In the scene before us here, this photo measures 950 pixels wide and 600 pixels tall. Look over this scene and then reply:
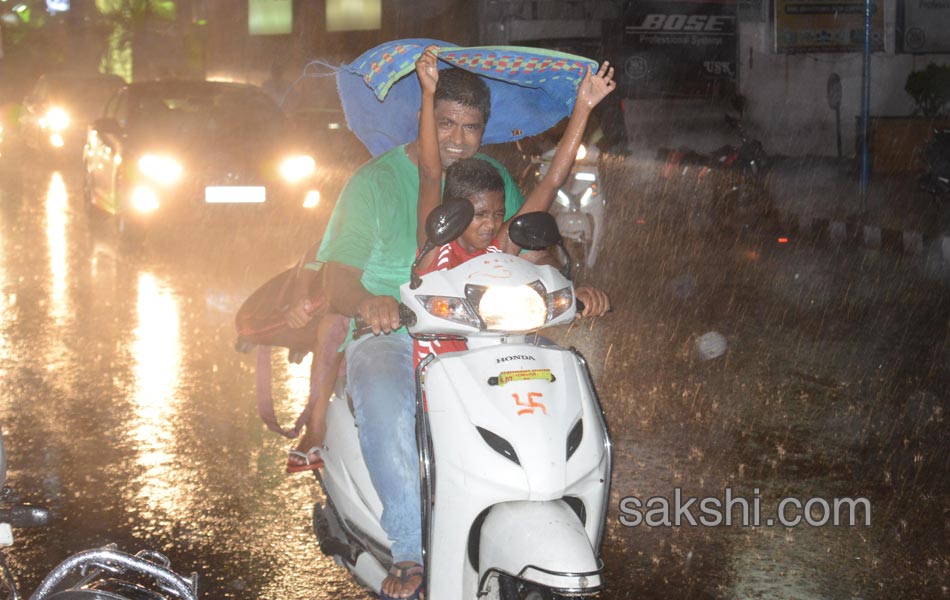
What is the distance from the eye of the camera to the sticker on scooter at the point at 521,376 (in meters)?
3.27

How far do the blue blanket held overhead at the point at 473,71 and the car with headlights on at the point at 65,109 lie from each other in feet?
62.6

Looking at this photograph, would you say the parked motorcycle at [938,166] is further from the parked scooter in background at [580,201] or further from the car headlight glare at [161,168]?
the car headlight glare at [161,168]

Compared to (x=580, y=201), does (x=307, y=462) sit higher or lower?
lower

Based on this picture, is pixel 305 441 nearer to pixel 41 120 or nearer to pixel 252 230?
pixel 252 230

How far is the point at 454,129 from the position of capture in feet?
13.8

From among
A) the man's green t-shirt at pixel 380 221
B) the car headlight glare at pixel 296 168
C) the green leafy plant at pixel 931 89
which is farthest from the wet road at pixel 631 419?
the green leafy plant at pixel 931 89

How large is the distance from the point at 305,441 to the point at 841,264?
9219 millimetres

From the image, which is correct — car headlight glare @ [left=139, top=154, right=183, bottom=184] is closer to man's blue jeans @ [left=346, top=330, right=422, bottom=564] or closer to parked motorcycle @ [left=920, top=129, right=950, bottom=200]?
man's blue jeans @ [left=346, top=330, right=422, bottom=564]

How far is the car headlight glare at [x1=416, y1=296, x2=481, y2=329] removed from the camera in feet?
11.1

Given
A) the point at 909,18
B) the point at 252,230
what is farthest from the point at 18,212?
the point at 909,18

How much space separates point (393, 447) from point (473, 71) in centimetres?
130

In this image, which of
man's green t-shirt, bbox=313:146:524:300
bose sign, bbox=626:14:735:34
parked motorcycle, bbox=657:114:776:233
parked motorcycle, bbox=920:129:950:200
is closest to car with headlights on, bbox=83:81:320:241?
parked motorcycle, bbox=657:114:776:233

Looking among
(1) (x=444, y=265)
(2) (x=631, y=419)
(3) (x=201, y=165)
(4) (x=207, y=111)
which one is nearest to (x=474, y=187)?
(1) (x=444, y=265)

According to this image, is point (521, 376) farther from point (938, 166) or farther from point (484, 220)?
point (938, 166)
